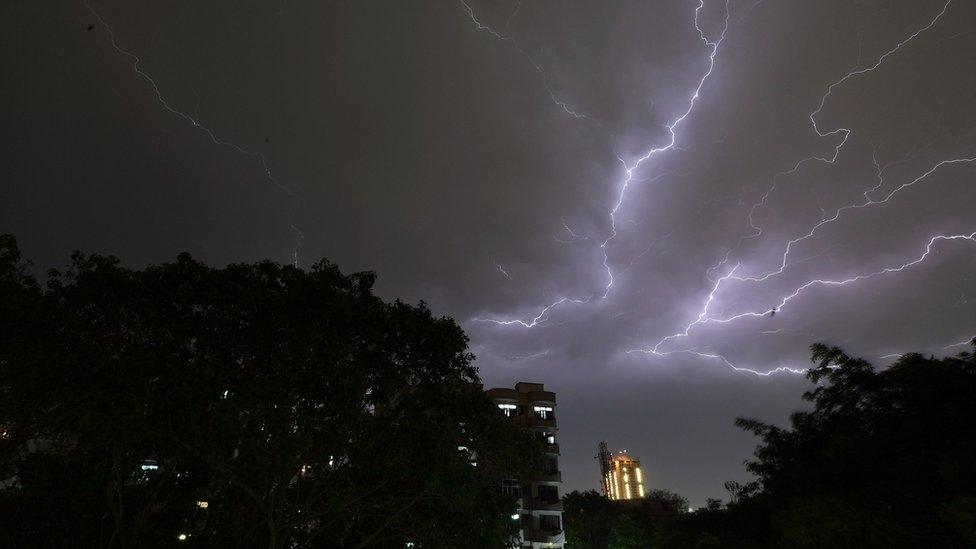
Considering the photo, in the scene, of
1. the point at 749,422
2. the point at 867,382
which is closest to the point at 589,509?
the point at 749,422

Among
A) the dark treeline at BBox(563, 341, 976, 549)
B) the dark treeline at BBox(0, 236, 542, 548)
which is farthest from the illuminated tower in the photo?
the dark treeline at BBox(0, 236, 542, 548)

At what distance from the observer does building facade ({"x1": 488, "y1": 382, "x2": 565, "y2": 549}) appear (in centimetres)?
3086

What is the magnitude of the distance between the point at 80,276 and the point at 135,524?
483cm

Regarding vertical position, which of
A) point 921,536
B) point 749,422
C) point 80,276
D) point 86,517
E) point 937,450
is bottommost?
point 921,536

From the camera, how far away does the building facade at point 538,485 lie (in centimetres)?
3086

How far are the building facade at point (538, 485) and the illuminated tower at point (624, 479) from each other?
63.0 meters

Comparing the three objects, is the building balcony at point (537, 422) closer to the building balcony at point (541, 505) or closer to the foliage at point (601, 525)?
the building balcony at point (541, 505)

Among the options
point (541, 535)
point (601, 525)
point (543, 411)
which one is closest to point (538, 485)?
point (541, 535)

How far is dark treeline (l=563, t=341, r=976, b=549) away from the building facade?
16.0 metres

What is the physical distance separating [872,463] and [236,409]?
481 inches

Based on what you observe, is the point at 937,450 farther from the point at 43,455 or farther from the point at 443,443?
the point at 43,455

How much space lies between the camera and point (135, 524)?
32.0 ft

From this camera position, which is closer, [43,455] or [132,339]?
[132,339]

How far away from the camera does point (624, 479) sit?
89.9 metres
